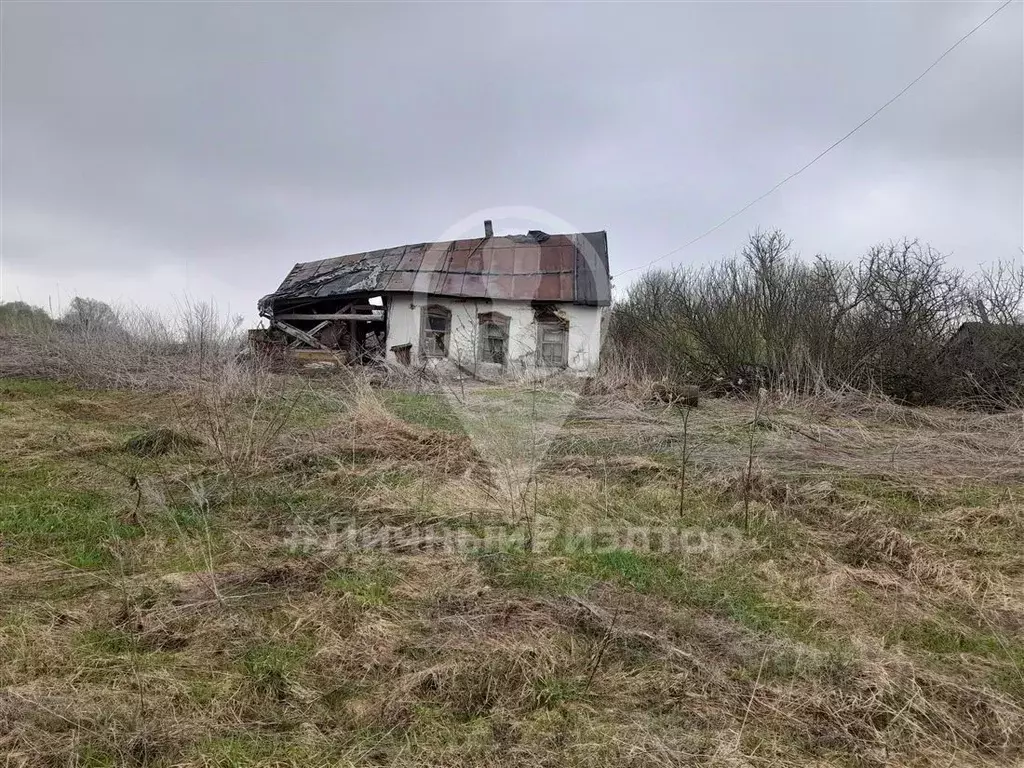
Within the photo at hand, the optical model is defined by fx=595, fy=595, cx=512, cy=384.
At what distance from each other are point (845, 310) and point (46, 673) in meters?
14.5

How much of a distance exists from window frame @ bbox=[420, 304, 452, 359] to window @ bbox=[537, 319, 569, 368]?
2.54 meters

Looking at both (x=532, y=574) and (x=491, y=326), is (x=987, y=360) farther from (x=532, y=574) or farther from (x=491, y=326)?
(x=532, y=574)

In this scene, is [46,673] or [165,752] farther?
[46,673]

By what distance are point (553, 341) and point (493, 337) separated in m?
1.68

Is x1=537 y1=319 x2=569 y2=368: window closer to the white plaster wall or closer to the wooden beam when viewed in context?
the white plaster wall

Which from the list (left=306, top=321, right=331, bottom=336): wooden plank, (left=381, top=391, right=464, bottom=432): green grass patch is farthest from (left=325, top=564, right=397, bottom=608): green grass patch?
(left=306, top=321, right=331, bottom=336): wooden plank

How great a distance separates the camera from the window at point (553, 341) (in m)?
16.4

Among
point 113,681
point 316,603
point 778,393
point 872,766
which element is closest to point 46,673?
point 113,681

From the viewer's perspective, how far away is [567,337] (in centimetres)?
1645

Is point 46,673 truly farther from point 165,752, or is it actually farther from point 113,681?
point 165,752

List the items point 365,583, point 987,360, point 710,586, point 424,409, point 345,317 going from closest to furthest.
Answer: point 365,583 → point 710,586 → point 424,409 → point 987,360 → point 345,317

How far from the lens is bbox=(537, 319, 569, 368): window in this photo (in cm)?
1644

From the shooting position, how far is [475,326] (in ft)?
54.3

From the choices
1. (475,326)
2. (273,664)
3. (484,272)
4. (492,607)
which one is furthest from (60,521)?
(484,272)
